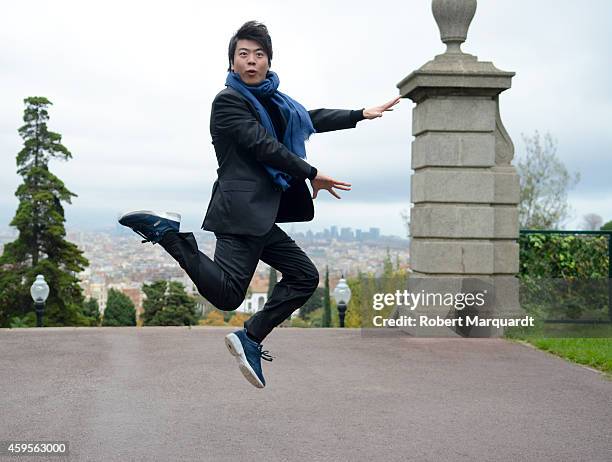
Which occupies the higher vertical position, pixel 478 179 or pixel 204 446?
pixel 478 179

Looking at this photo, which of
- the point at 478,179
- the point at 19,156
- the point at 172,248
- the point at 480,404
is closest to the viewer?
the point at 172,248

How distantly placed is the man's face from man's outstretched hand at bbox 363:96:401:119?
77cm

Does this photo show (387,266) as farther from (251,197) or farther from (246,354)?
(251,197)

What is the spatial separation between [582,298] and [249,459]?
7.65 meters

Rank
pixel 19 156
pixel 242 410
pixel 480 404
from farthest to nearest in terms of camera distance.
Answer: pixel 19 156 → pixel 480 404 → pixel 242 410

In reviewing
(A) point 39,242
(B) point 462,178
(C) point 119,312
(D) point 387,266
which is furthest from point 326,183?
(C) point 119,312

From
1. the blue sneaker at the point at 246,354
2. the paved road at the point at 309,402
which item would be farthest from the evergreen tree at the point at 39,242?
the blue sneaker at the point at 246,354

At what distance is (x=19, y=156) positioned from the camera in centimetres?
2359

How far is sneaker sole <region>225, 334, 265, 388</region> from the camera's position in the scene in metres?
5.07

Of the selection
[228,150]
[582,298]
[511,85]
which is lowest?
[582,298]

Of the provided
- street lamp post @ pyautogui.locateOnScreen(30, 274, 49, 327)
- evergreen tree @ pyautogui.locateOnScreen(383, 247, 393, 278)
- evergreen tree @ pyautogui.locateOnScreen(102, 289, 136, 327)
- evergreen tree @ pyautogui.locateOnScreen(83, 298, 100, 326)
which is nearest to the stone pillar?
street lamp post @ pyautogui.locateOnScreen(30, 274, 49, 327)

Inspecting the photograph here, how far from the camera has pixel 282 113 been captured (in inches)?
197

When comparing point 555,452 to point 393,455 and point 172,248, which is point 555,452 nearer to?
point 393,455

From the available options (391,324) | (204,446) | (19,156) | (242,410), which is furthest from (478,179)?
(19,156)
